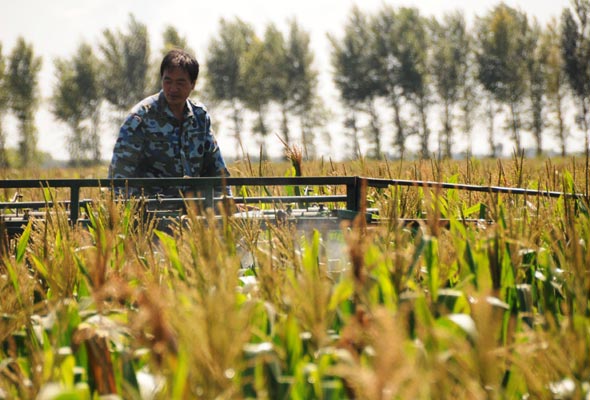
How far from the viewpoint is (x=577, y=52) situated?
39000 mm

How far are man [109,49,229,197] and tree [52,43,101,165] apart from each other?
42.8 m

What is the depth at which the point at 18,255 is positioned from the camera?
2338 millimetres

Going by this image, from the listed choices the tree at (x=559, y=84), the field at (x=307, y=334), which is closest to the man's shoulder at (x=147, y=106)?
the field at (x=307, y=334)

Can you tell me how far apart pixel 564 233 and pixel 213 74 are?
45.9 meters

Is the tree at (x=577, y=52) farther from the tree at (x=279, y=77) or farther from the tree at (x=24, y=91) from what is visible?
the tree at (x=24, y=91)

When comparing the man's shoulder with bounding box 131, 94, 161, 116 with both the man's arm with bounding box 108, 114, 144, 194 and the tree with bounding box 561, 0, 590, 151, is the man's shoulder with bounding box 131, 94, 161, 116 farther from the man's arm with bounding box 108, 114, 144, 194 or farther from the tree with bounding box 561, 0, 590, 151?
the tree with bounding box 561, 0, 590, 151

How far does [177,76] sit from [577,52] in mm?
39683

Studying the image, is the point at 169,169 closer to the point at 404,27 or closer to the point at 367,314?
the point at 367,314

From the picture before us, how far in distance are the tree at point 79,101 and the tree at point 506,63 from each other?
90.0 ft

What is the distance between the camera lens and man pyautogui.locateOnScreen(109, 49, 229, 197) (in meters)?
4.43

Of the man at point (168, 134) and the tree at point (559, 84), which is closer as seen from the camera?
the man at point (168, 134)

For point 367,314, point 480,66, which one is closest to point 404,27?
point 480,66

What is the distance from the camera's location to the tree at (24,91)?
4366cm

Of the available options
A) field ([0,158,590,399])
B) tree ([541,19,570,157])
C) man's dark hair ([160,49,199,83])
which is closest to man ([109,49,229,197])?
man's dark hair ([160,49,199,83])
